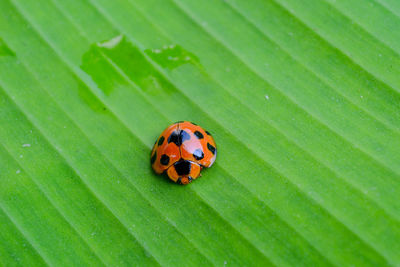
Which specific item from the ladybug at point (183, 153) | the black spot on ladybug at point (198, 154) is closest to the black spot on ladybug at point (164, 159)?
the ladybug at point (183, 153)

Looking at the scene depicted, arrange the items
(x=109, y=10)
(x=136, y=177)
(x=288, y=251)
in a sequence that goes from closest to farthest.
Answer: (x=288, y=251) < (x=136, y=177) < (x=109, y=10)

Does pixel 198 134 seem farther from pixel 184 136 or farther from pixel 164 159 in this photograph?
pixel 164 159

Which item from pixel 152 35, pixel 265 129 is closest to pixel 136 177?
pixel 265 129

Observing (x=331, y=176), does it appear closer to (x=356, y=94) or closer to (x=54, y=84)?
(x=356, y=94)

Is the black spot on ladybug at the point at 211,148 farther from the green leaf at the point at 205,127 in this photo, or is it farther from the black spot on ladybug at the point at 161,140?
the black spot on ladybug at the point at 161,140

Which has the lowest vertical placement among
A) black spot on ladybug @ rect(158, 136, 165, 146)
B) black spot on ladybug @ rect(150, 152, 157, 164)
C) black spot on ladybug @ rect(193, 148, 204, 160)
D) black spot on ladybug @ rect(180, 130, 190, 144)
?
black spot on ladybug @ rect(150, 152, 157, 164)

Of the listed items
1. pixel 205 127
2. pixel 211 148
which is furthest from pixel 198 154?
pixel 205 127

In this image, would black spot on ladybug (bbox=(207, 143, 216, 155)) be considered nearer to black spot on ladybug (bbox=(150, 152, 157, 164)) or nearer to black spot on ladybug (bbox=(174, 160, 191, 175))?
black spot on ladybug (bbox=(174, 160, 191, 175))

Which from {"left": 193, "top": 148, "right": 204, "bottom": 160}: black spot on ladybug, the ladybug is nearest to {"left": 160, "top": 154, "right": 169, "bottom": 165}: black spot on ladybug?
the ladybug
